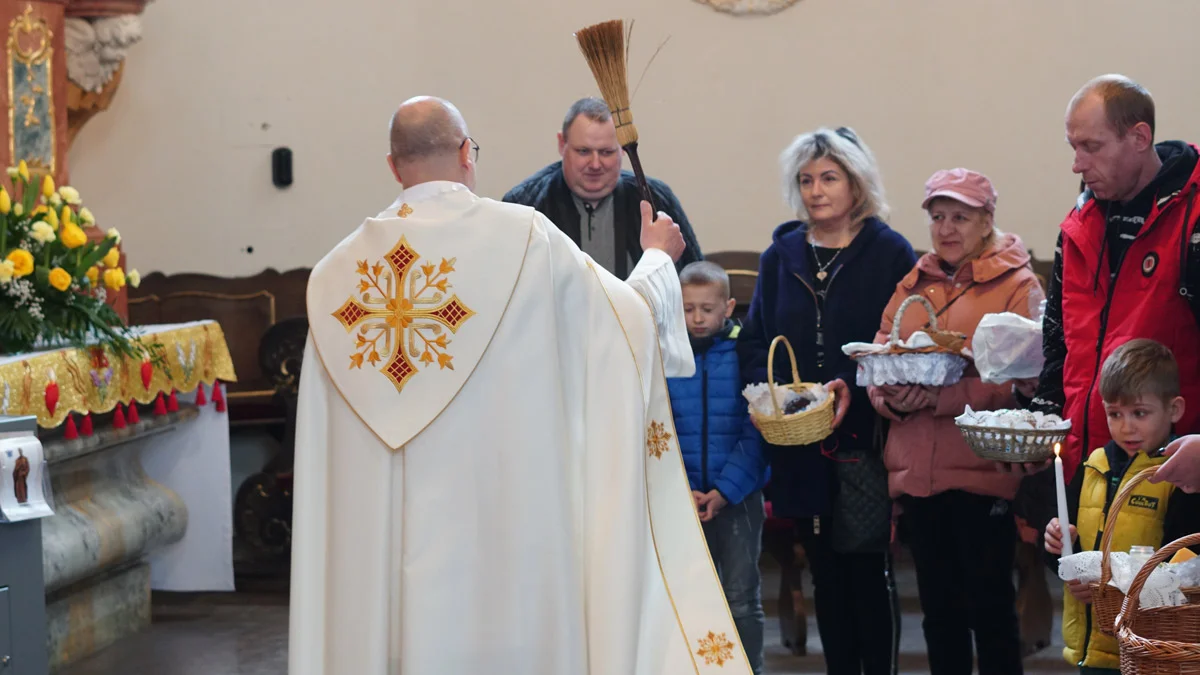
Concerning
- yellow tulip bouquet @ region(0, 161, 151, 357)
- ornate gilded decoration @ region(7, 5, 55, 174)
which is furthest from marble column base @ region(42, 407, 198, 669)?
ornate gilded decoration @ region(7, 5, 55, 174)

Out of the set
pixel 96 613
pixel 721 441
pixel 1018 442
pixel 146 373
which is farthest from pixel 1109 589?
pixel 96 613

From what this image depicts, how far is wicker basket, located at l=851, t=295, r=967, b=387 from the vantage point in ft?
11.9

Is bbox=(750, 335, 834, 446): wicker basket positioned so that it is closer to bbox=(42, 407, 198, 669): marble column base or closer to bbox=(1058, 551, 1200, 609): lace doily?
bbox=(1058, 551, 1200, 609): lace doily

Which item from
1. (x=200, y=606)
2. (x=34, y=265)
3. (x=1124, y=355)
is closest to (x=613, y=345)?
(x=1124, y=355)

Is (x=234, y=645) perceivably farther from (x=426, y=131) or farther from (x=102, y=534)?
(x=426, y=131)

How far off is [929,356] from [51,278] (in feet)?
10.8

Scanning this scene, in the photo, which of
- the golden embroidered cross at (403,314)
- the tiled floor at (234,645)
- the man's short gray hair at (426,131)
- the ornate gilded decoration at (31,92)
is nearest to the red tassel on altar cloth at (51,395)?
the tiled floor at (234,645)

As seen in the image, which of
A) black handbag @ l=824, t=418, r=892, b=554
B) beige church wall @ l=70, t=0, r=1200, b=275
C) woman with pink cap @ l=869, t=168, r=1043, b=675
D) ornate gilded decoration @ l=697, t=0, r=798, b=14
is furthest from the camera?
ornate gilded decoration @ l=697, t=0, r=798, b=14

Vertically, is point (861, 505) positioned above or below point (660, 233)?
below

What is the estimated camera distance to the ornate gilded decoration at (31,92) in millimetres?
5883

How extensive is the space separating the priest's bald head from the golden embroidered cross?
0.18m

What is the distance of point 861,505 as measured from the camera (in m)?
3.92

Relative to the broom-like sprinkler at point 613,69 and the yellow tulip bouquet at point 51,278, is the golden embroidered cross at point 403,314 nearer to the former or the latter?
the broom-like sprinkler at point 613,69

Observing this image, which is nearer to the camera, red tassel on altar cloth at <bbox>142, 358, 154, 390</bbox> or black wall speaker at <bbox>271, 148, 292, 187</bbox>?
red tassel on altar cloth at <bbox>142, 358, 154, 390</bbox>
